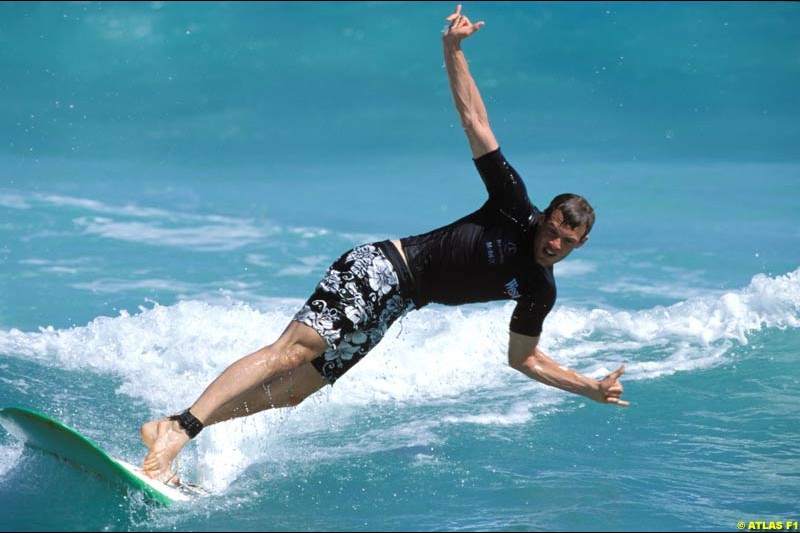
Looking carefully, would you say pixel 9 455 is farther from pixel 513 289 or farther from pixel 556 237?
pixel 556 237

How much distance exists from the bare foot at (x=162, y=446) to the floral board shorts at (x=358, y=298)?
0.90m

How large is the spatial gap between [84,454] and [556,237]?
2746 mm

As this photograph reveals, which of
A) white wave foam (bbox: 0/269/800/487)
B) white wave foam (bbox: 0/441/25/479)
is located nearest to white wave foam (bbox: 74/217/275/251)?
white wave foam (bbox: 0/269/800/487)

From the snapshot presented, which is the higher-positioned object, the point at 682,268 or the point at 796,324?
the point at 682,268

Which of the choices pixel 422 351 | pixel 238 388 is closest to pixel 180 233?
pixel 422 351

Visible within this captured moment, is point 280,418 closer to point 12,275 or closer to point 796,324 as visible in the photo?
point 796,324

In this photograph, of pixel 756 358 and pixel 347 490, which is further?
pixel 756 358

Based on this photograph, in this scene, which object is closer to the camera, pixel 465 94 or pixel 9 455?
pixel 465 94

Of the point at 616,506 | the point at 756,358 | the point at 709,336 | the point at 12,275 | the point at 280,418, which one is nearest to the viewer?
the point at 616,506

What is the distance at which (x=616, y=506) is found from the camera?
5.13 meters

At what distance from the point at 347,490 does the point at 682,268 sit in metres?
9.93

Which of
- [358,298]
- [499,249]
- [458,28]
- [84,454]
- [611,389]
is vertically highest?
[458,28]

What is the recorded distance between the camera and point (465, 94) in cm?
495

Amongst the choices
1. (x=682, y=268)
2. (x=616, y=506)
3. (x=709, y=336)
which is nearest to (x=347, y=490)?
(x=616, y=506)
